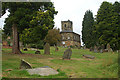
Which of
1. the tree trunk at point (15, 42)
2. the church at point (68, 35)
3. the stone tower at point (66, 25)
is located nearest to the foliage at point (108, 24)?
the tree trunk at point (15, 42)

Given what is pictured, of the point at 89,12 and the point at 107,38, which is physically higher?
the point at 89,12

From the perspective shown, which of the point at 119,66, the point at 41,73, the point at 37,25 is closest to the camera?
the point at 41,73

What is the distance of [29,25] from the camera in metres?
18.9

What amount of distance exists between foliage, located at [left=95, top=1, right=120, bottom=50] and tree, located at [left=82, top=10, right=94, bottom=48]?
6.41 meters

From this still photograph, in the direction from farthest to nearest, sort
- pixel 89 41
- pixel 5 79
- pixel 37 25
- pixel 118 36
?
pixel 89 41, pixel 118 36, pixel 37 25, pixel 5 79

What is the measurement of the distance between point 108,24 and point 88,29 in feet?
39.1

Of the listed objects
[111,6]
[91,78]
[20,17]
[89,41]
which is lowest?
[91,78]

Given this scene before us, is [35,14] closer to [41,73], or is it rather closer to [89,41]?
[41,73]

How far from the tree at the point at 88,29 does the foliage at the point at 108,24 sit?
641 centimetres

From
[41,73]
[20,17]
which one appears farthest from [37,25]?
[41,73]

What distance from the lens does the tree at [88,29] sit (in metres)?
41.1

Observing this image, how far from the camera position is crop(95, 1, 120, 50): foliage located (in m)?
31.5

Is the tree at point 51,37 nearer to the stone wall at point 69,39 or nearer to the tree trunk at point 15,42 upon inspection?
the stone wall at point 69,39

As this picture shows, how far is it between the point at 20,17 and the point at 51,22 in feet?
14.1
